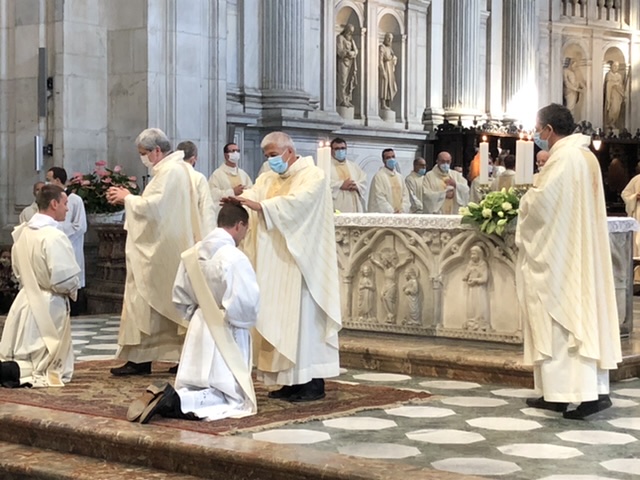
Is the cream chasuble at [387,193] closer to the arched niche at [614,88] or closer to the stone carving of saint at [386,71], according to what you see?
the stone carving of saint at [386,71]

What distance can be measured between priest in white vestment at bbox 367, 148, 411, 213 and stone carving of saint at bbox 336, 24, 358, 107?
141 inches

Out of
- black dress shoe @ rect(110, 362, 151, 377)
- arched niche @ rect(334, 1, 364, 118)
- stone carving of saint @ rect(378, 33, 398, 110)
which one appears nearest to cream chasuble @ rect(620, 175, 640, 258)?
arched niche @ rect(334, 1, 364, 118)

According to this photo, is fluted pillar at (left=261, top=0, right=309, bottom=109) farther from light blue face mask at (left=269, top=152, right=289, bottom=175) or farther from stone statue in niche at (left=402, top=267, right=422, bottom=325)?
light blue face mask at (left=269, top=152, right=289, bottom=175)

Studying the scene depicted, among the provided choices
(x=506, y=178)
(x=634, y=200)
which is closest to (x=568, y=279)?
(x=506, y=178)

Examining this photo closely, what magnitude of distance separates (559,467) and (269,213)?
2335 mm

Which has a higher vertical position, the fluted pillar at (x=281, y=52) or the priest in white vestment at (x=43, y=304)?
the fluted pillar at (x=281, y=52)

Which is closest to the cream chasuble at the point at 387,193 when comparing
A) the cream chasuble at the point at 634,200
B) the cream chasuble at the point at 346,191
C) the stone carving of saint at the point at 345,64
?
the cream chasuble at the point at 346,191

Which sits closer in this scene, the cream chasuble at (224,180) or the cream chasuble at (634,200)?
the cream chasuble at (224,180)

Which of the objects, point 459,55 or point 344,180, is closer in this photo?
point 344,180

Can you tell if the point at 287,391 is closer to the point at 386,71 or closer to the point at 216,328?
the point at 216,328

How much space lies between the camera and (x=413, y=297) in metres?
9.25

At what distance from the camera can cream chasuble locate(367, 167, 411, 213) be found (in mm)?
14195

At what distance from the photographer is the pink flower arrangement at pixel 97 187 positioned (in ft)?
41.0

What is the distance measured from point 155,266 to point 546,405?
2.64m
